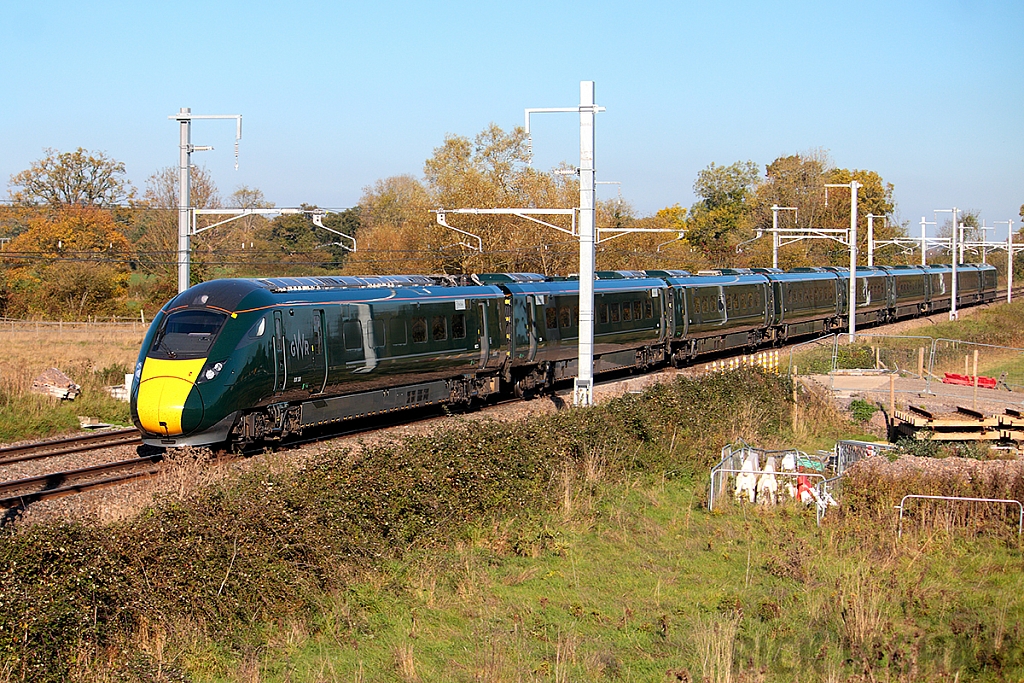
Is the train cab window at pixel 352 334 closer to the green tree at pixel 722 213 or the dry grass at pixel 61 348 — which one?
the dry grass at pixel 61 348

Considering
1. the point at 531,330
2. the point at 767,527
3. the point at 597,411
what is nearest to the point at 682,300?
the point at 531,330

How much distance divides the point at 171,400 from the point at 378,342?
454 cm

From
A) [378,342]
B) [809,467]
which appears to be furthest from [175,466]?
[809,467]

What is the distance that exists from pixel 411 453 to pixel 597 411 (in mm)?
4864

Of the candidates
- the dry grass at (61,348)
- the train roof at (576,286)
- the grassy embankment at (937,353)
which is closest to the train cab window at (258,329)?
the dry grass at (61,348)

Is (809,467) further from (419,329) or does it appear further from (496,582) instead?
(419,329)

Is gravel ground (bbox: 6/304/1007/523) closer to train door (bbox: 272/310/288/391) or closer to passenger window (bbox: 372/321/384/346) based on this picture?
train door (bbox: 272/310/288/391)

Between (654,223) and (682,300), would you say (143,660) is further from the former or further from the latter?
(654,223)

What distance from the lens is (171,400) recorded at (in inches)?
620

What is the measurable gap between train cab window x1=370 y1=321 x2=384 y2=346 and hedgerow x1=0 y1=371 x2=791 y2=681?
15.4ft

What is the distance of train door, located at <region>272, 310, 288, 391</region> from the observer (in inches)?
664

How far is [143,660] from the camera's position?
7.99 metres

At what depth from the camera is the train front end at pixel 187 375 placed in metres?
15.8

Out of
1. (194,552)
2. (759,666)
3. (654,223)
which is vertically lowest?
(759,666)
